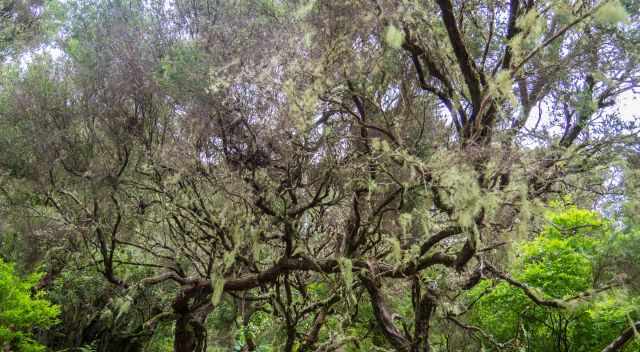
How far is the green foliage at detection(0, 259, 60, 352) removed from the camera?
6.48 meters

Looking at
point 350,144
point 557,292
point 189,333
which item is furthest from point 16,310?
point 557,292

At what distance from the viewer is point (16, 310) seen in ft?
21.4

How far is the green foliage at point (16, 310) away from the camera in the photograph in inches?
255

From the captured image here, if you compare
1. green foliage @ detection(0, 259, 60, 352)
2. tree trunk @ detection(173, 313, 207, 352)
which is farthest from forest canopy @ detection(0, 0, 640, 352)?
green foliage @ detection(0, 259, 60, 352)

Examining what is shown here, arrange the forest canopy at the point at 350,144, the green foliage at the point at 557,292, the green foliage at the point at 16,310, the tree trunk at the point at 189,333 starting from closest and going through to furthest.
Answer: the forest canopy at the point at 350,144, the tree trunk at the point at 189,333, the green foliage at the point at 557,292, the green foliage at the point at 16,310

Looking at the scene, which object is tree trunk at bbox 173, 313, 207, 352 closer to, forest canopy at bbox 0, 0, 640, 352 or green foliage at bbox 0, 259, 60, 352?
forest canopy at bbox 0, 0, 640, 352

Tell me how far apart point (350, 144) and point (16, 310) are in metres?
4.82

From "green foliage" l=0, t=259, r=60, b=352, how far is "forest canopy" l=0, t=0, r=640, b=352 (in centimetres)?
27

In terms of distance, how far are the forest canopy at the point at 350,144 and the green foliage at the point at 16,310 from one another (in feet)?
0.87

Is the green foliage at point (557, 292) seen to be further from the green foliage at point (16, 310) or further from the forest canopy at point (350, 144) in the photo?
the green foliage at point (16, 310)

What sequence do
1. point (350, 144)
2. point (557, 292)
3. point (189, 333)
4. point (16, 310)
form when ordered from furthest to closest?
point (16, 310)
point (557, 292)
point (189, 333)
point (350, 144)

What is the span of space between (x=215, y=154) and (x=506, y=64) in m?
2.38

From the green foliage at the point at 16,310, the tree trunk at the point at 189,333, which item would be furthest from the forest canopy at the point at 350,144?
the green foliage at the point at 16,310

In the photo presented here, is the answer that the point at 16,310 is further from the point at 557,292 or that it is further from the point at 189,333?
the point at 557,292
